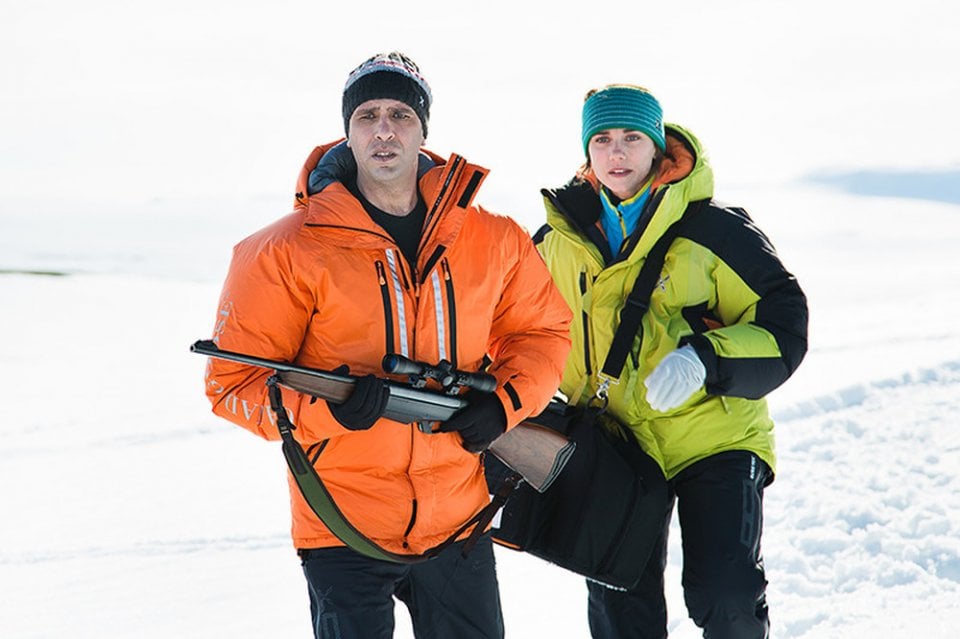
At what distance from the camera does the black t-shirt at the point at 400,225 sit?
2.79 metres

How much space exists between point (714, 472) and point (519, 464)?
63cm

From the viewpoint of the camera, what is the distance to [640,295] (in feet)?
10.8

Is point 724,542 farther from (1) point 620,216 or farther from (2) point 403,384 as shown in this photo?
(2) point 403,384

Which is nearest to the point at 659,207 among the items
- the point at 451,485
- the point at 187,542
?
the point at 451,485

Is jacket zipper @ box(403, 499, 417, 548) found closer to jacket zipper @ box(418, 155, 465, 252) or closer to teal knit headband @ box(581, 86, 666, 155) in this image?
jacket zipper @ box(418, 155, 465, 252)

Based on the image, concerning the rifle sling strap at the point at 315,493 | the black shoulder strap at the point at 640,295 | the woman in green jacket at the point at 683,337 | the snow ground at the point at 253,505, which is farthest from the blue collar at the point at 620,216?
the snow ground at the point at 253,505

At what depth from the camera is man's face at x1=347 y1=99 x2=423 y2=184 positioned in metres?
2.74

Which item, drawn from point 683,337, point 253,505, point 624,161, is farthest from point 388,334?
point 253,505

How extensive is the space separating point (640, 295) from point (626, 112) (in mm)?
610

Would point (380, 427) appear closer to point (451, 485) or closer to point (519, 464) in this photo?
point (451, 485)

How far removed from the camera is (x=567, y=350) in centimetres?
305

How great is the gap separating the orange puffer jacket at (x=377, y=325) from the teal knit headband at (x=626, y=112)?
0.70 m

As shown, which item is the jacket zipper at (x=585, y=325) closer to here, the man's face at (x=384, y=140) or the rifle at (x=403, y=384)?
the rifle at (x=403, y=384)

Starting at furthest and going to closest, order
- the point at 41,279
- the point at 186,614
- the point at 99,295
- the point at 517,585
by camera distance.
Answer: the point at 41,279 → the point at 99,295 → the point at 517,585 → the point at 186,614
